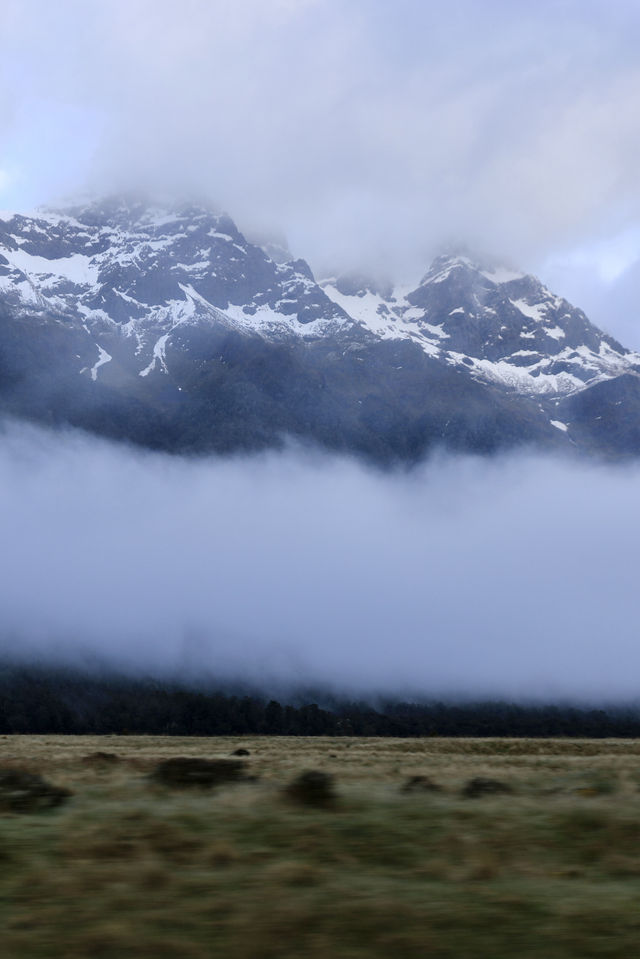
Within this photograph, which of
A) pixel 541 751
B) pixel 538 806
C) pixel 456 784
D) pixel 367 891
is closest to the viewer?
pixel 367 891

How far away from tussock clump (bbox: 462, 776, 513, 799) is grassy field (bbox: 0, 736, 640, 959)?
0.45 meters

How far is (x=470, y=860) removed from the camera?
12070 mm

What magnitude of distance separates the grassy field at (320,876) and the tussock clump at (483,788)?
0.45 m

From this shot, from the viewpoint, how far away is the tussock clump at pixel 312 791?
1545 centimetres

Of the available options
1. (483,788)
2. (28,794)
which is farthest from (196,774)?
(483,788)

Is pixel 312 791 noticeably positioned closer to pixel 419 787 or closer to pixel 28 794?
pixel 419 787

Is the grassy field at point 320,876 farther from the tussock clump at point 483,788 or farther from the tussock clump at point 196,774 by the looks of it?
the tussock clump at point 196,774

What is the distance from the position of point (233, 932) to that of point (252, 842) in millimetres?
3708

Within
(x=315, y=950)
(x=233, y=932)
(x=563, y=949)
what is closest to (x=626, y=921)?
(x=563, y=949)

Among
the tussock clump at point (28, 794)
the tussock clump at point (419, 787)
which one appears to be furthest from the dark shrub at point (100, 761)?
the tussock clump at point (419, 787)

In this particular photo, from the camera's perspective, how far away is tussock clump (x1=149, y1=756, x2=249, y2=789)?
17.9m

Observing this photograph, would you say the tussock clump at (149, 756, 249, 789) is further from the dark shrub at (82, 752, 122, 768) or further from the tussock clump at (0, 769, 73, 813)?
the dark shrub at (82, 752, 122, 768)

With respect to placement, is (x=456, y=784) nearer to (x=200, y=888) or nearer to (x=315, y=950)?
(x=200, y=888)

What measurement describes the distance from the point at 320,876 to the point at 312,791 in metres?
4.79
